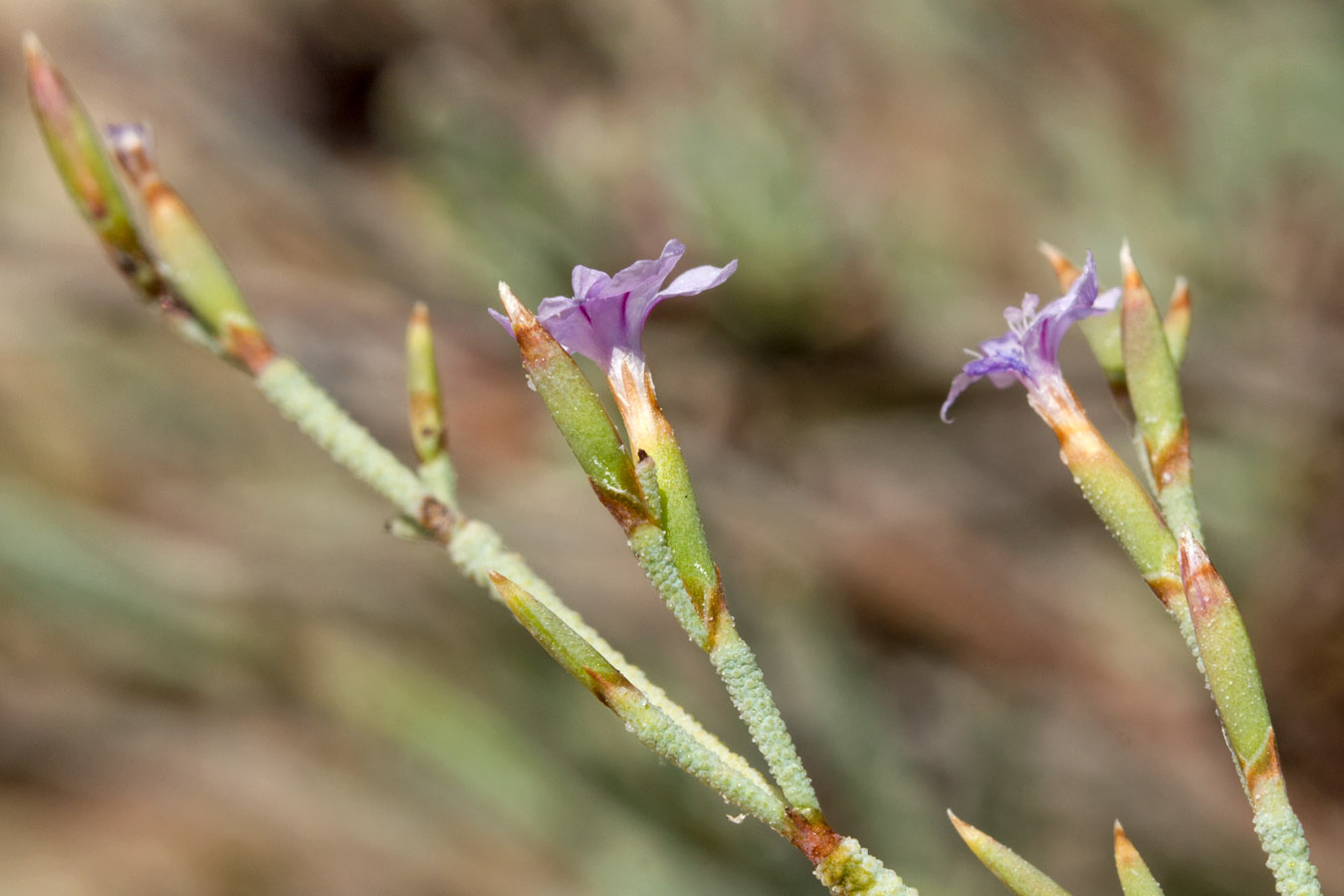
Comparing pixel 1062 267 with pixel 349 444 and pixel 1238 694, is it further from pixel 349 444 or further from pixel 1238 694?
pixel 349 444

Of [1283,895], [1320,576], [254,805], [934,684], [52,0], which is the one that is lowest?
[1283,895]

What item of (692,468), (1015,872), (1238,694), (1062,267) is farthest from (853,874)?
(692,468)

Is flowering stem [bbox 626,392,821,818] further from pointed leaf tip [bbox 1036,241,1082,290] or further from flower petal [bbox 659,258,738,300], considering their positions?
pointed leaf tip [bbox 1036,241,1082,290]

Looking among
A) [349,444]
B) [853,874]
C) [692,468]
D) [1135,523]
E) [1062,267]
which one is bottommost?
[853,874]

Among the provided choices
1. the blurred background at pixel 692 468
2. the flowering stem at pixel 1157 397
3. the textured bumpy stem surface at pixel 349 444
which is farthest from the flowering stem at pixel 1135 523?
the blurred background at pixel 692 468

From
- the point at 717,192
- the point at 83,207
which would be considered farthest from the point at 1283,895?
the point at 717,192

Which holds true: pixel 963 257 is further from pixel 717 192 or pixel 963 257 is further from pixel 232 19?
pixel 232 19

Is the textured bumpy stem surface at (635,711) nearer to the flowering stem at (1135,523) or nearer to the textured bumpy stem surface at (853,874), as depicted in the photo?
the textured bumpy stem surface at (853,874)
